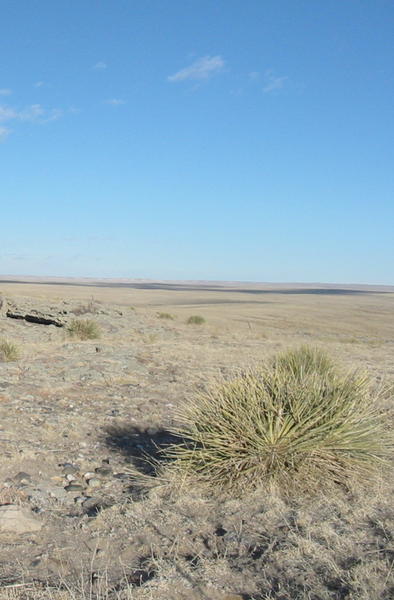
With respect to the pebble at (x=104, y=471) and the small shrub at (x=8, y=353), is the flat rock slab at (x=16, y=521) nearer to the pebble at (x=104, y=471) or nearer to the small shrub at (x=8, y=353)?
the pebble at (x=104, y=471)

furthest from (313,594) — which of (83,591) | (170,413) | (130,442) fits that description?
(170,413)

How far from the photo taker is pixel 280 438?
4.81 meters

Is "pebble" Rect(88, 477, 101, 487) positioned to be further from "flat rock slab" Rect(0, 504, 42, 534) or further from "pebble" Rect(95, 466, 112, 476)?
"flat rock slab" Rect(0, 504, 42, 534)

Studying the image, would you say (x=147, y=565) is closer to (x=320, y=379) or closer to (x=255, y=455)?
(x=255, y=455)

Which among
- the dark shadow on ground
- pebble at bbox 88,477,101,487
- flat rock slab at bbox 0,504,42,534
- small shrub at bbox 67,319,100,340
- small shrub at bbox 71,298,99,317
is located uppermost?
small shrub at bbox 71,298,99,317

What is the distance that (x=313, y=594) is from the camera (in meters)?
3.02

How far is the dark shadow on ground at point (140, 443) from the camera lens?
5.62 m

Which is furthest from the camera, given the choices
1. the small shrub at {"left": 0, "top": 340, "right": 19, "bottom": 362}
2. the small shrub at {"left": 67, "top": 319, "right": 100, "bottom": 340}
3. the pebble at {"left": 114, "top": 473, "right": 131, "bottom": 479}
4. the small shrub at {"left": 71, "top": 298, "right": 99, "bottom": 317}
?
the small shrub at {"left": 71, "top": 298, "right": 99, "bottom": 317}

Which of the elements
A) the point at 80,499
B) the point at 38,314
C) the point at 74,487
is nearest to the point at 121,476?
the point at 74,487

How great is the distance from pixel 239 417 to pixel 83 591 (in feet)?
8.08

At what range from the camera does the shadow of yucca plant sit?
15.4 ft

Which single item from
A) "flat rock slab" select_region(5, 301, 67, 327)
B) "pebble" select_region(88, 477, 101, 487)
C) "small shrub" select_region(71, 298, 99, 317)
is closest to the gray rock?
"pebble" select_region(88, 477, 101, 487)

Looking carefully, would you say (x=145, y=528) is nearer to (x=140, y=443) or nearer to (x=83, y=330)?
(x=140, y=443)

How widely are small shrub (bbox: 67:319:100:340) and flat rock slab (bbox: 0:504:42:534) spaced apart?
11315 mm
